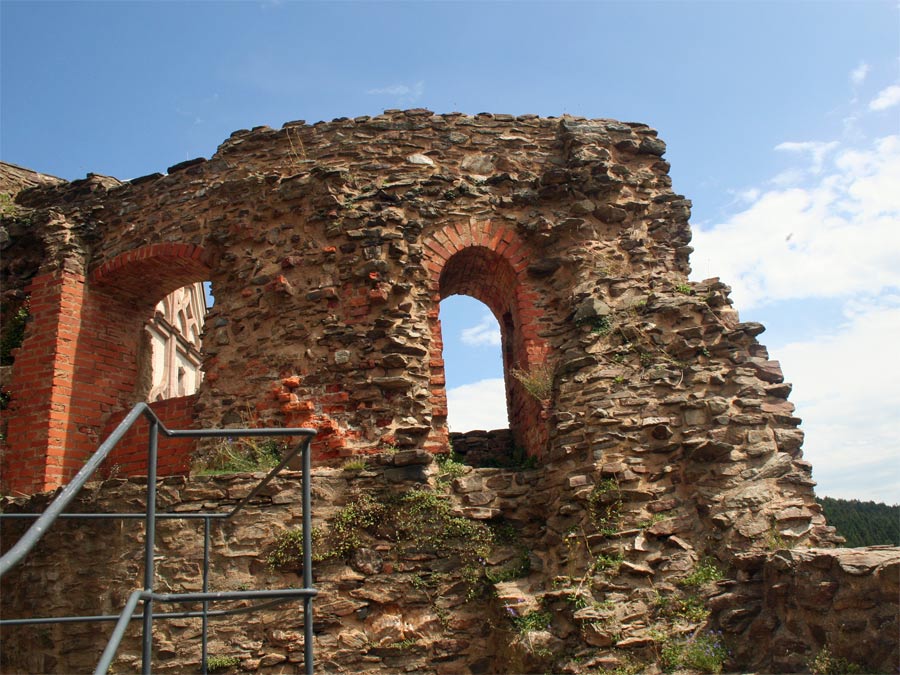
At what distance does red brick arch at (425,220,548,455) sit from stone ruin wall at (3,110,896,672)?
0.09 feet

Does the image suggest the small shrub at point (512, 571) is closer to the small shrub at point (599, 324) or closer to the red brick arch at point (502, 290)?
the red brick arch at point (502, 290)

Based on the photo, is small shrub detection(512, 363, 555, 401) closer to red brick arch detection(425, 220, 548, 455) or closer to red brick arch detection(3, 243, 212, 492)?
red brick arch detection(425, 220, 548, 455)

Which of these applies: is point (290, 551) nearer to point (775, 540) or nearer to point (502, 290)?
point (502, 290)

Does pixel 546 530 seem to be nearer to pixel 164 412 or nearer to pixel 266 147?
pixel 164 412

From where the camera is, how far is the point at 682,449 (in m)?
6.10

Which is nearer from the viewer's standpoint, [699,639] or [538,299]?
[699,639]

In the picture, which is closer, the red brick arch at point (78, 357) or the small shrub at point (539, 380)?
the small shrub at point (539, 380)

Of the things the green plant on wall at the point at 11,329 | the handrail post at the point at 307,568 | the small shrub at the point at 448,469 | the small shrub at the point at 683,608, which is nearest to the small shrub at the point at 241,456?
the small shrub at the point at 448,469

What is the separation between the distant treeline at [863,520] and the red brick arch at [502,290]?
607 cm

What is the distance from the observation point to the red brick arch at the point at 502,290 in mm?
7242

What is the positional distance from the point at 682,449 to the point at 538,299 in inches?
88.5

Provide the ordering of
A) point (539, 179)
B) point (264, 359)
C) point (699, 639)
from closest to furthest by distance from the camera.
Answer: point (699, 639)
point (264, 359)
point (539, 179)

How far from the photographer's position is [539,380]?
275 inches

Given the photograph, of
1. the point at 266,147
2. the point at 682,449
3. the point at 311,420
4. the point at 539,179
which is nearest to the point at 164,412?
the point at 311,420
